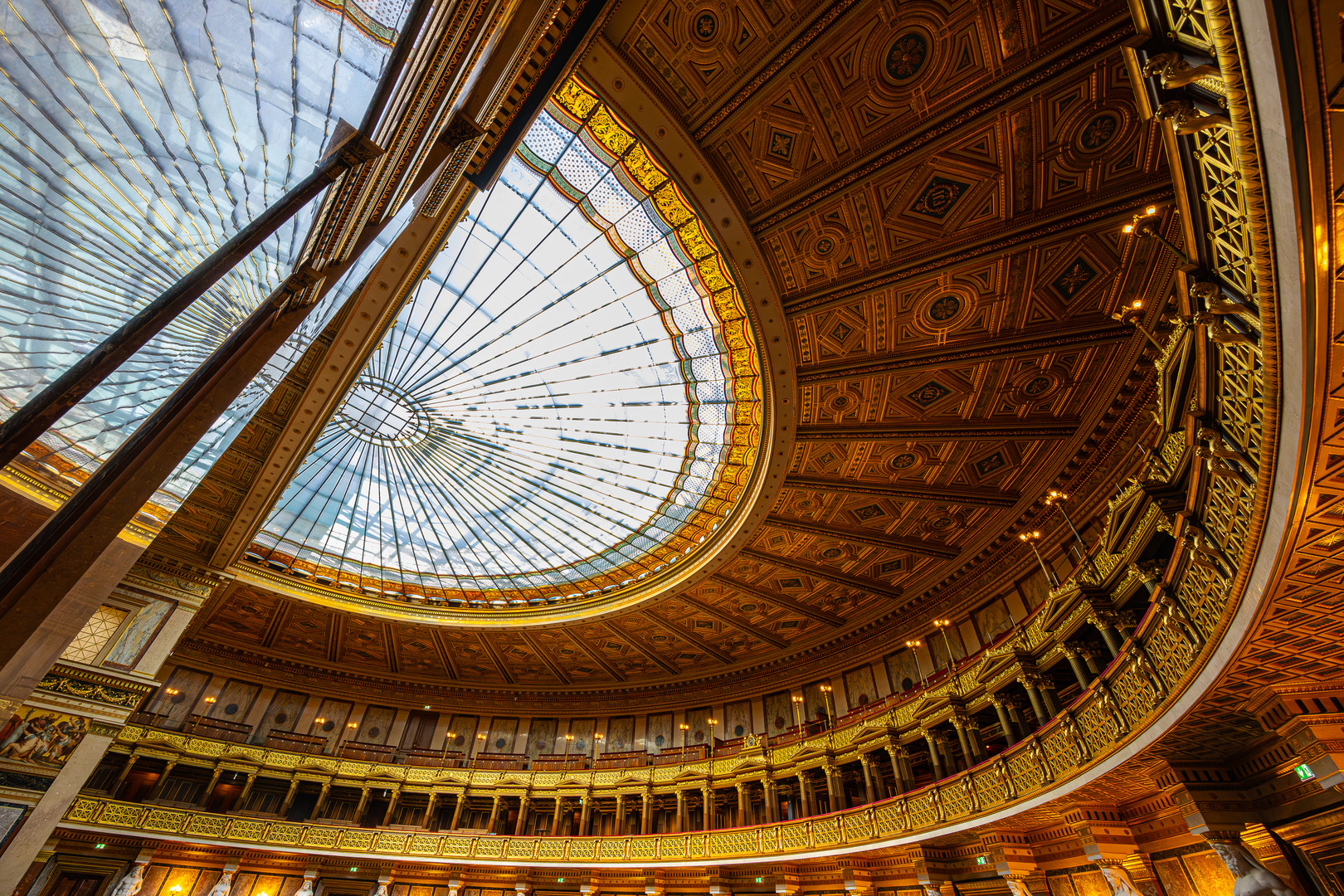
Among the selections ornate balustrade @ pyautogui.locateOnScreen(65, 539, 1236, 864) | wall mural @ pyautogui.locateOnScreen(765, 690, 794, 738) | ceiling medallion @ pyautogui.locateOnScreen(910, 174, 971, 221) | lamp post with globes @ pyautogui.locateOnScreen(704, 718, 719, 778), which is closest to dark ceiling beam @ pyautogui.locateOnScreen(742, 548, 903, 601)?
ornate balustrade @ pyautogui.locateOnScreen(65, 539, 1236, 864)

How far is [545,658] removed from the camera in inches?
1019

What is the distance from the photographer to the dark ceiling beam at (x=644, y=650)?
23984 mm

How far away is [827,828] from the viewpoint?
17.2 metres

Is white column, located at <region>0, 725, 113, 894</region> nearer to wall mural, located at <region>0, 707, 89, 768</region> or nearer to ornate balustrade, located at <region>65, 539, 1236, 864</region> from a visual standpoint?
wall mural, located at <region>0, 707, 89, 768</region>

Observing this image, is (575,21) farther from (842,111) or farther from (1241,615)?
(1241,615)

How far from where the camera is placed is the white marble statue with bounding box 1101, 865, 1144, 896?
425 inches

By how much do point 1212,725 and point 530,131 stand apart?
14900 mm

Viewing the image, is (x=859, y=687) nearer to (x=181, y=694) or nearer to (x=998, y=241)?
(x=998, y=241)

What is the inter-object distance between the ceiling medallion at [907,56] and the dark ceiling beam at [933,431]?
8186mm

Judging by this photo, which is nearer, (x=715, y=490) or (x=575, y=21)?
(x=575, y=21)

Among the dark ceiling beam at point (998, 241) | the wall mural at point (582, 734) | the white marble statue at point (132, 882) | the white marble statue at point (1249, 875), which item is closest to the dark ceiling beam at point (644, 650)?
the wall mural at point (582, 734)

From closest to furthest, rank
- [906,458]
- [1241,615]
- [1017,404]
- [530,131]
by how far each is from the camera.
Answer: [1241,615] → [530,131] → [1017,404] → [906,458]

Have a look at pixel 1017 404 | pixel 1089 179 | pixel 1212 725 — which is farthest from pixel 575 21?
pixel 1212 725

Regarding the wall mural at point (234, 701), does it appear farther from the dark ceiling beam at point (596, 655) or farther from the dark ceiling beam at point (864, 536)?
the dark ceiling beam at point (864, 536)
